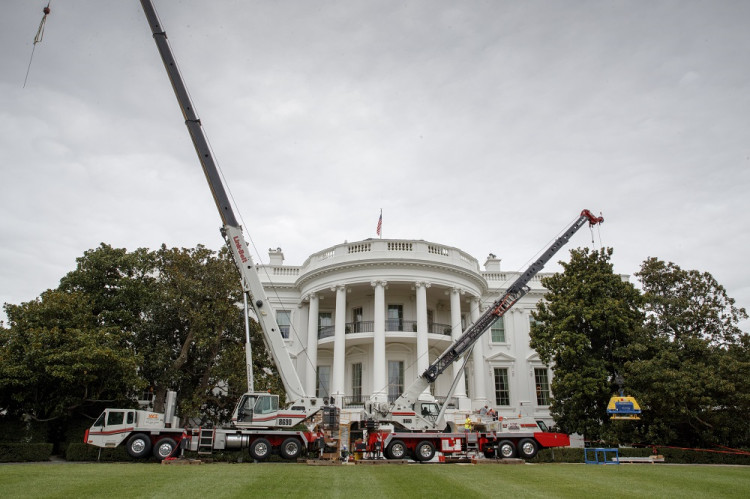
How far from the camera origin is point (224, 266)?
26.7m

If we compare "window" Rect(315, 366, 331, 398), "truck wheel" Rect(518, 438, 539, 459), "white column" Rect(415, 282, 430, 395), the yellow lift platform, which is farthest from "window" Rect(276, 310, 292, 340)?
the yellow lift platform

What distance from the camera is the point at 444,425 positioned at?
75.8 ft

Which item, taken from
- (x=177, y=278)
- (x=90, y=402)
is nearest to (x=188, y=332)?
(x=177, y=278)

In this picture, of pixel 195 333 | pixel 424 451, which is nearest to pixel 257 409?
pixel 424 451

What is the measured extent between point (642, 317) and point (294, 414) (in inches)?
665

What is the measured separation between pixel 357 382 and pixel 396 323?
4.39 m

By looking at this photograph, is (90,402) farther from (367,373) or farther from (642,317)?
(642,317)

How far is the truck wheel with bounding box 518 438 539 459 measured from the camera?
66.0 feet

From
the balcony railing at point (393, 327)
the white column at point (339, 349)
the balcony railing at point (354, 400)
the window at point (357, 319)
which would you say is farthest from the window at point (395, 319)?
the balcony railing at point (354, 400)

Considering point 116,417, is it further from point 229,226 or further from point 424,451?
point 424,451

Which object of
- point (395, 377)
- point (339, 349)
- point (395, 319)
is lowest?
point (395, 377)

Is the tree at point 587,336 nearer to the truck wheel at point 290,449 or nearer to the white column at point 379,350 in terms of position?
the white column at point 379,350

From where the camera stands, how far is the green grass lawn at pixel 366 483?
10164 millimetres

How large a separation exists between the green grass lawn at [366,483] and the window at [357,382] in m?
17.0
